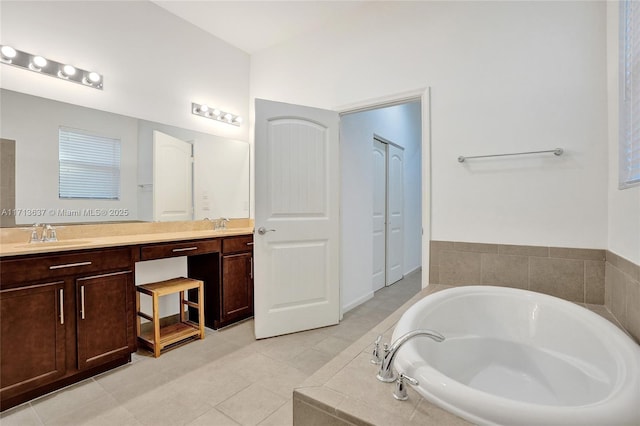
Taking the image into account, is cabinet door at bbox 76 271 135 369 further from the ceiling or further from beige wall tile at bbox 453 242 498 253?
the ceiling

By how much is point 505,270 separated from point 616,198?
71 cm

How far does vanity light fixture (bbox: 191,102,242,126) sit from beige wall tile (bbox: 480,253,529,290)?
2.85 meters

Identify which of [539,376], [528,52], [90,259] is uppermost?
[528,52]

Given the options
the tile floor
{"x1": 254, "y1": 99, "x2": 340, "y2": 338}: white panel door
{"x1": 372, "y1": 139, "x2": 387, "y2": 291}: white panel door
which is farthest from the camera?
{"x1": 372, "y1": 139, "x2": 387, "y2": 291}: white panel door

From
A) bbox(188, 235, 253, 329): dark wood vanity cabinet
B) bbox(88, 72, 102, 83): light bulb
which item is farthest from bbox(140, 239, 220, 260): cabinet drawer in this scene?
bbox(88, 72, 102, 83): light bulb

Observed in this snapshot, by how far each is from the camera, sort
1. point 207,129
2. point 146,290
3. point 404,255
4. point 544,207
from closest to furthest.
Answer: point 544,207, point 146,290, point 207,129, point 404,255

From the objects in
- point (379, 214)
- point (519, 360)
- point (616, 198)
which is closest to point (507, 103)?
point (616, 198)

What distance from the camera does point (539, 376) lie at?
1.46 m

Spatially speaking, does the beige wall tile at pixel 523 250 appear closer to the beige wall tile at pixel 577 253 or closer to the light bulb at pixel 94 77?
the beige wall tile at pixel 577 253

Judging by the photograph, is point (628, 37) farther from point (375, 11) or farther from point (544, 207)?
point (375, 11)

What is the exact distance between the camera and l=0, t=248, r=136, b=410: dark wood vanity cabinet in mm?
1579

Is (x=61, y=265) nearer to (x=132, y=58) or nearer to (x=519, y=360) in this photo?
(x=132, y=58)

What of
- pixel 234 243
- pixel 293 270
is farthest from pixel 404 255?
pixel 234 243

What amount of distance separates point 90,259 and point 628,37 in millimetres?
3115
